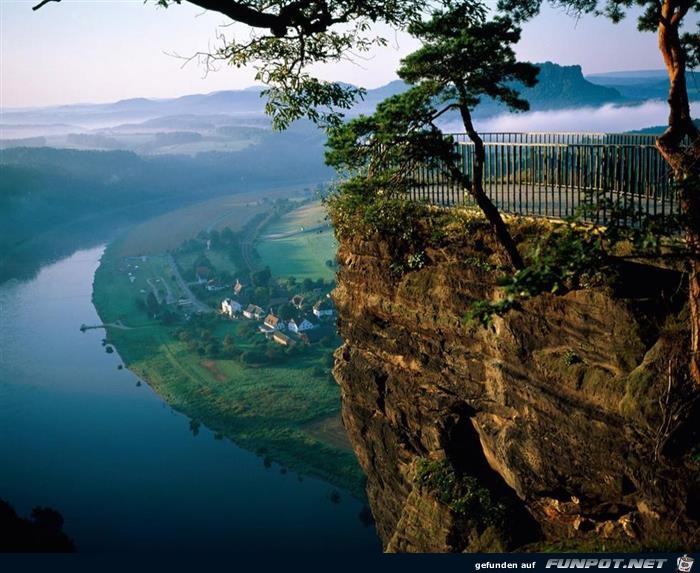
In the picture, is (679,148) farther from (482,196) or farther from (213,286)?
(213,286)

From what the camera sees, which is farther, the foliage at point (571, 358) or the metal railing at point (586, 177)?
the metal railing at point (586, 177)

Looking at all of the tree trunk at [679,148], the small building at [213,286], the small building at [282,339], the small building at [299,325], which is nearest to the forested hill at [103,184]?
the small building at [213,286]

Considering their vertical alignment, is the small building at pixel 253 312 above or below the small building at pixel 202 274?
below

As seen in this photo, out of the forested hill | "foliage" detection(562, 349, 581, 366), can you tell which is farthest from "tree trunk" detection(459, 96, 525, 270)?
the forested hill

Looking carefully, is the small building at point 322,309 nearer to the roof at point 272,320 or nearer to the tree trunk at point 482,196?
the roof at point 272,320

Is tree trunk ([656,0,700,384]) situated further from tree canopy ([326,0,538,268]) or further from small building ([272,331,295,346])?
small building ([272,331,295,346])

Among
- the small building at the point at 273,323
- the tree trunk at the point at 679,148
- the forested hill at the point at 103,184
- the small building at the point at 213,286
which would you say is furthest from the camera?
the forested hill at the point at 103,184
